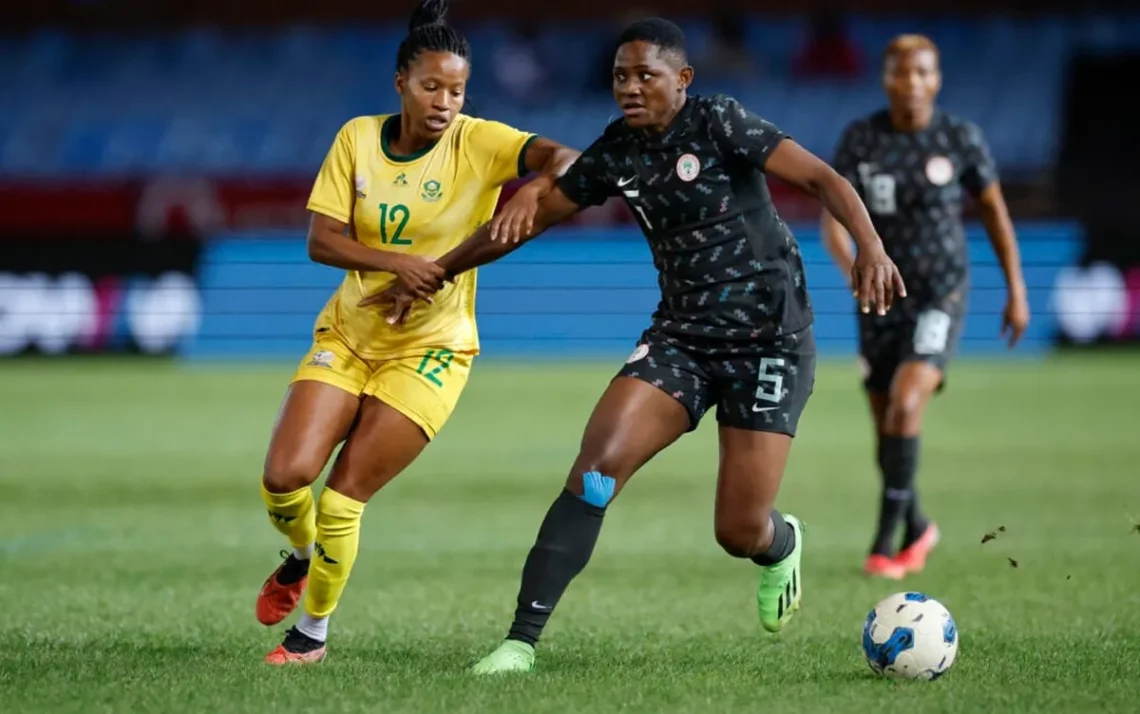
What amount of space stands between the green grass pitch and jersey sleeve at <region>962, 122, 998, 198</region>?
1894mm

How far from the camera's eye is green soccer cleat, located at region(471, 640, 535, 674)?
5883mm

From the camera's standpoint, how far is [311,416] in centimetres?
637

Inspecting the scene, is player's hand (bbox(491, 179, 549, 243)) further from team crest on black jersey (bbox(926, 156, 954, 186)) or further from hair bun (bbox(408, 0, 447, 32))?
team crest on black jersey (bbox(926, 156, 954, 186))

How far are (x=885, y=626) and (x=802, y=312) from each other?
4.02 feet

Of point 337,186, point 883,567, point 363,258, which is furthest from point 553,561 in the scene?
point 883,567

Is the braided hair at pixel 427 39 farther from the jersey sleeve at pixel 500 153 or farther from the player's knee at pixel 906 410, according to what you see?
the player's knee at pixel 906 410

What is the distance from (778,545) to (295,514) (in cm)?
181

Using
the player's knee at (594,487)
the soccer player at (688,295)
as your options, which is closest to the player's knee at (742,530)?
the soccer player at (688,295)

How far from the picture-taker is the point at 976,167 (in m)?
9.01

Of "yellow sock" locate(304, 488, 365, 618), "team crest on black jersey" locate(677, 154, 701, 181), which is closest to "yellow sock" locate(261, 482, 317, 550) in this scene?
"yellow sock" locate(304, 488, 365, 618)

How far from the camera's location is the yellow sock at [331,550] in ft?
20.6

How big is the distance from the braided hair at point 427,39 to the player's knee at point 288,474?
4.94ft

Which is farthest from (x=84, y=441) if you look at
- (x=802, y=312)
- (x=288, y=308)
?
(x=802, y=312)

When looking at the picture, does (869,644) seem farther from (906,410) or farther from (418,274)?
(906,410)
